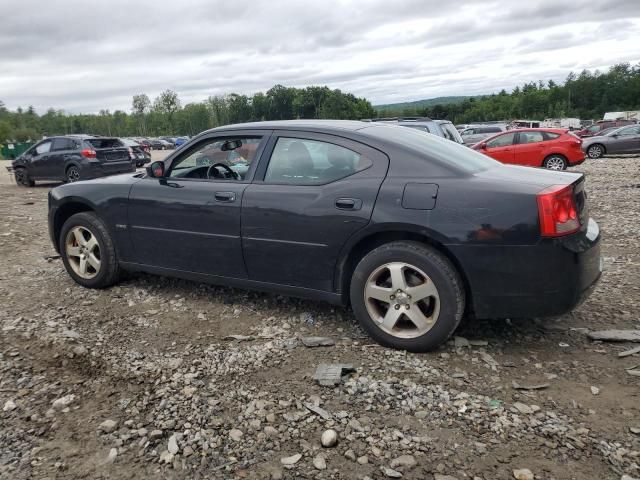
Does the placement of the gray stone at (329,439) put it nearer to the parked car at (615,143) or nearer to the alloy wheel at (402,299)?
the alloy wheel at (402,299)

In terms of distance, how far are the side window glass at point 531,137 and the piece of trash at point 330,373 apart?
14.8 metres

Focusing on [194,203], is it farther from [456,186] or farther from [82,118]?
[82,118]

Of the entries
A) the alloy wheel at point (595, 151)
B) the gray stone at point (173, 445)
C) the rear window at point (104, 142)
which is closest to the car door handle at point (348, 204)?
the gray stone at point (173, 445)

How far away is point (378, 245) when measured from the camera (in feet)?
11.9

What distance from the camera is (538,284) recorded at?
318cm

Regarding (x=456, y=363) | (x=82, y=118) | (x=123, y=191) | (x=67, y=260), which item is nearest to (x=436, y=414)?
(x=456, y=363)

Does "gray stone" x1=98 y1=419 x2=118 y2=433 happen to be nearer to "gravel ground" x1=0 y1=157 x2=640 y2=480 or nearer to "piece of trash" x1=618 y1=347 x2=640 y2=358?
"gravel ground" x1=0 y1=157 x2=640 y2=480

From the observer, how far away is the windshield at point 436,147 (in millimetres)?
3623

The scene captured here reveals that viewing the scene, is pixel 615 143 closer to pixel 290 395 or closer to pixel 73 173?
pixel 73 173

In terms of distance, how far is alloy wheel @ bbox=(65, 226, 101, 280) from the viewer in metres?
4.91

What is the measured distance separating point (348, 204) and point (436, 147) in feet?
2.92

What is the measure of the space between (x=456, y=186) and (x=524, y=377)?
127 cm

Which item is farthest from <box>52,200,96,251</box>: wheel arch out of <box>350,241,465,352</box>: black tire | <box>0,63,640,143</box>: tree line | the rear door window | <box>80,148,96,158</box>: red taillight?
<box>0,63,640,143</box>: tree line

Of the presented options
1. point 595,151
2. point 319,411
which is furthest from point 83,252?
point 595,151
